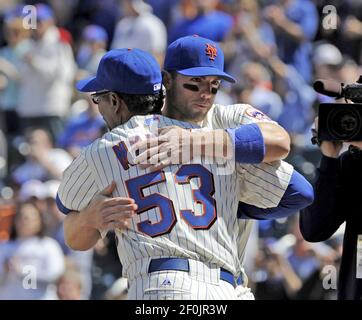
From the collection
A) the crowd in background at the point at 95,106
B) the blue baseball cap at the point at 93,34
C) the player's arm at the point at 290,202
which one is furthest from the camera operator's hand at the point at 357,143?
the blue baseball cap at the point at 93,34

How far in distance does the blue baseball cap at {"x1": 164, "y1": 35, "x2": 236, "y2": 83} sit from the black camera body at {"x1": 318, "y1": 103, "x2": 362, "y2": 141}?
1.25ft

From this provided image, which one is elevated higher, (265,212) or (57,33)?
(57,33)

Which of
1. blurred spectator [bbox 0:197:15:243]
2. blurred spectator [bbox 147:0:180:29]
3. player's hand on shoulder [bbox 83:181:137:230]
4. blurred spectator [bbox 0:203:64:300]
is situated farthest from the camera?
blurred spectator [bbox 147:0:180:29]

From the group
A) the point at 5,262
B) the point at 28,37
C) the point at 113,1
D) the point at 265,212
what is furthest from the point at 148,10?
the point at 265,212

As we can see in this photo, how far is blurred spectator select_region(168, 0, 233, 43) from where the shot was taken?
846 centimetres

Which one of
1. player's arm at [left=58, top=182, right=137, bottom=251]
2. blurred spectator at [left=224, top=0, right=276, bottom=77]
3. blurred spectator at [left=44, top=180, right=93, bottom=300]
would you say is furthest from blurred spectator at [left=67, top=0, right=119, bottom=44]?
player's arm at [left=58, top=182, right=137, bottom=251]

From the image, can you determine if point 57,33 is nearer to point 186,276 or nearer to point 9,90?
point 9,90

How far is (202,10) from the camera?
8.52m

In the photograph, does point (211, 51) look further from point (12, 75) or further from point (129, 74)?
point (12, 75)

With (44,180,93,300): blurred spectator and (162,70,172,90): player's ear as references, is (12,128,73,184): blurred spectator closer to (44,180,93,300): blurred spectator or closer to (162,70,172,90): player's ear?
(44,180,93,300): blurred spectator

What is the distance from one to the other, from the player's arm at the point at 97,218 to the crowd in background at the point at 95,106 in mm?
3214

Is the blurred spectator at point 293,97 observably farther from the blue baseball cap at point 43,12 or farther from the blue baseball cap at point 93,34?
the blue baseball cap at point 43,12
